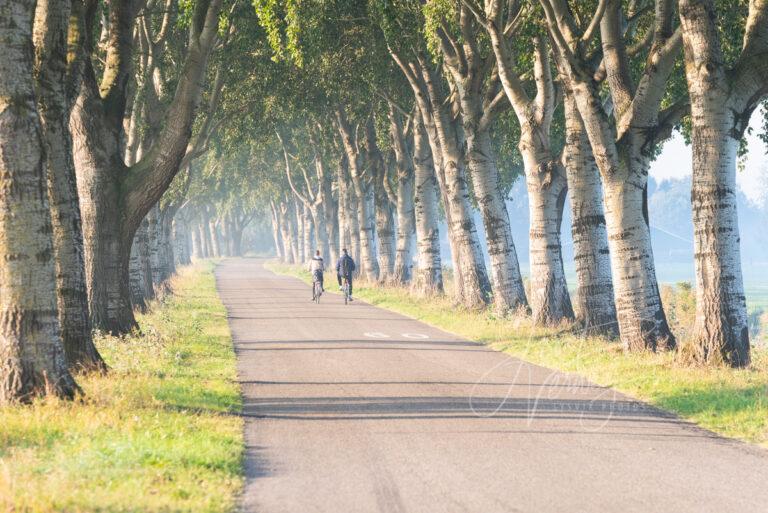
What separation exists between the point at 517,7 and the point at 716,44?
930 centimetres

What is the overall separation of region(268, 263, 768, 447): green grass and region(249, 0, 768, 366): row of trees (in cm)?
61

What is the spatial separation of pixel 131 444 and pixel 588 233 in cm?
1192

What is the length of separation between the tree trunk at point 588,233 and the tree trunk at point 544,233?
1465mm

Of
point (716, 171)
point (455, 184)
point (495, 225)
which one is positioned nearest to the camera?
point (716, 171)

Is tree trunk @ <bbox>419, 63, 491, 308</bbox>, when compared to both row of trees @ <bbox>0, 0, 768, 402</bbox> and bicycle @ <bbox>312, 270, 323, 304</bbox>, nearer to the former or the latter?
row of trees @ <bbox>0, 0, 768, 402</bbox>

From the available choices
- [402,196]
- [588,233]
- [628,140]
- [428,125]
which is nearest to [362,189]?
[402,196]

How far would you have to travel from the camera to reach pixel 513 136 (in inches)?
1228

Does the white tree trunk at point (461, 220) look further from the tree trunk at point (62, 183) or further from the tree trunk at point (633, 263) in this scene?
the tree trunk at point (62, 183)

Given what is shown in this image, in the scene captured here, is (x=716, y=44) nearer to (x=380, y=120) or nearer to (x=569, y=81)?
(x=569, y=81)

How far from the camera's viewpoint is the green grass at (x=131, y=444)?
22.2 ft

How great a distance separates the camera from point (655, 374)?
13.4 meters

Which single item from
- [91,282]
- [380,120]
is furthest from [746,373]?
[380,120]

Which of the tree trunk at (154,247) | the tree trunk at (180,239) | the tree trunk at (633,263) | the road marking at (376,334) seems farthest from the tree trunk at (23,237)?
the tree trunk at (180,239)

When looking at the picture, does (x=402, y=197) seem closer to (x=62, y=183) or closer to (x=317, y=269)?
(x=317, y=269)
